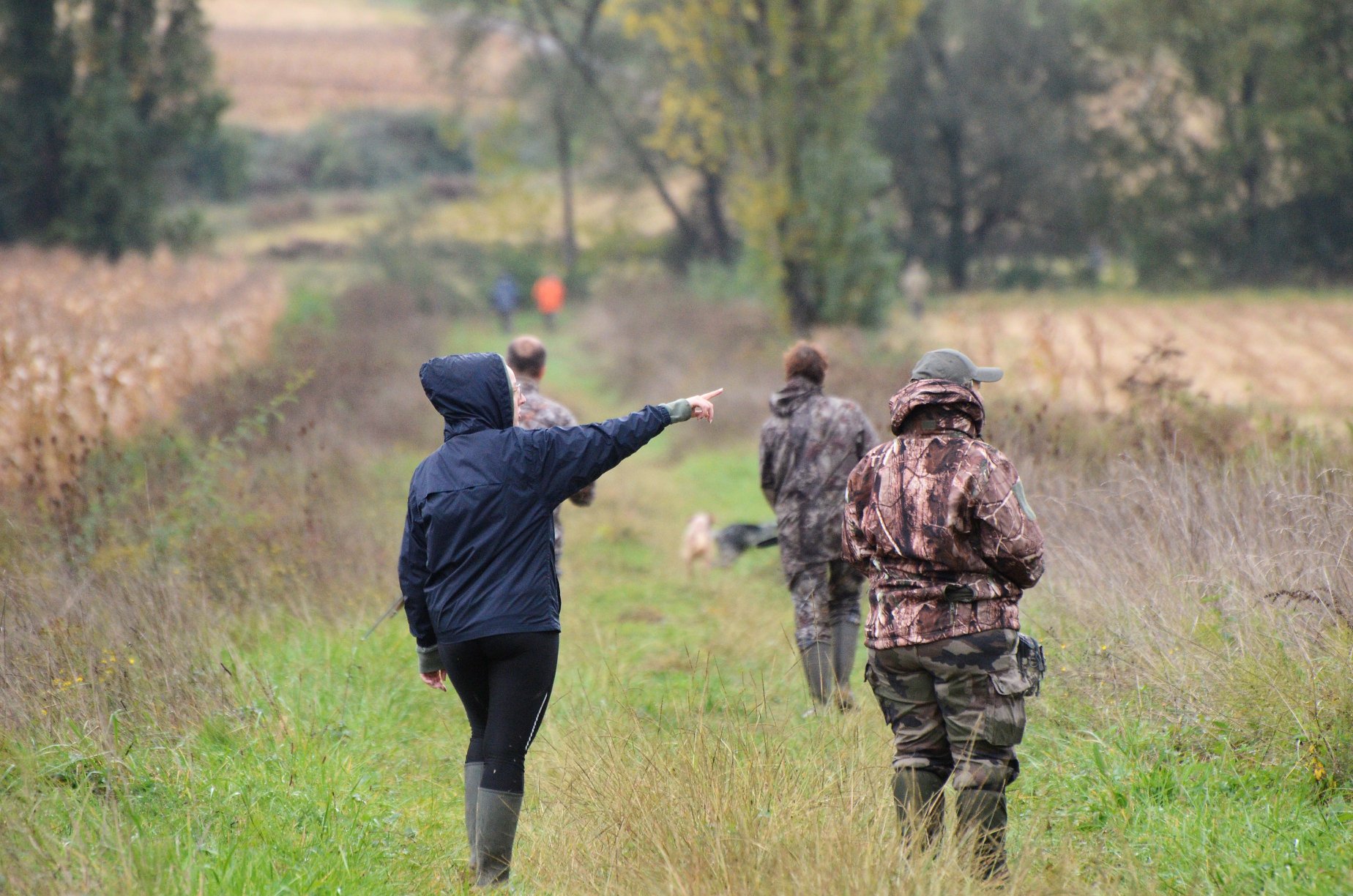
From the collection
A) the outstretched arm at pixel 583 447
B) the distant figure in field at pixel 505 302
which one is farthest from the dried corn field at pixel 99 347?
the distant figure in field at pixel 505 302

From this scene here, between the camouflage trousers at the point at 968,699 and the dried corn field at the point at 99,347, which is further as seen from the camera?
the dried corn field at the point at 99,347

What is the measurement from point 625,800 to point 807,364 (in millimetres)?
3006

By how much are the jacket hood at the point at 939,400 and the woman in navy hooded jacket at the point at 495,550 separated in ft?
2.53

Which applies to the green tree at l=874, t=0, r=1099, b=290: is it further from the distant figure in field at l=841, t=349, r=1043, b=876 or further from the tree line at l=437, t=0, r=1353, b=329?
the distant figure in field at l=841, t=349, r=1043, b=876

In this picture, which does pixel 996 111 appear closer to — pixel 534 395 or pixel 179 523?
pixel 534 395

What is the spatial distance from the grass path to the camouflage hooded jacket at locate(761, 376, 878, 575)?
815 millimetres

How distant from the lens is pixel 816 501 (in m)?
6.66

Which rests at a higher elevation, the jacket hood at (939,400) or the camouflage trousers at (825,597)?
the jacket hood at (939,400)

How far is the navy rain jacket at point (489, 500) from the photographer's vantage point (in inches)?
168

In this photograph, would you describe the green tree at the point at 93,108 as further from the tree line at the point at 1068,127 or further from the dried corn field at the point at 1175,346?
the dried corn field at the point at 1175,346

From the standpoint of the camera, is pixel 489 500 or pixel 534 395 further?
pixel 534 395

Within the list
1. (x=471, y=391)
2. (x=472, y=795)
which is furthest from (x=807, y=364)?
(x=472, y=795)

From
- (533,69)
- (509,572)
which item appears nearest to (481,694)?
(509,572)

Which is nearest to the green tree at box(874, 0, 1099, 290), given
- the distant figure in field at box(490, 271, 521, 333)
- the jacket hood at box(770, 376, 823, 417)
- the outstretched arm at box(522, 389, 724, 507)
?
the distant figure in field at box(490, 271, 521, 333)
